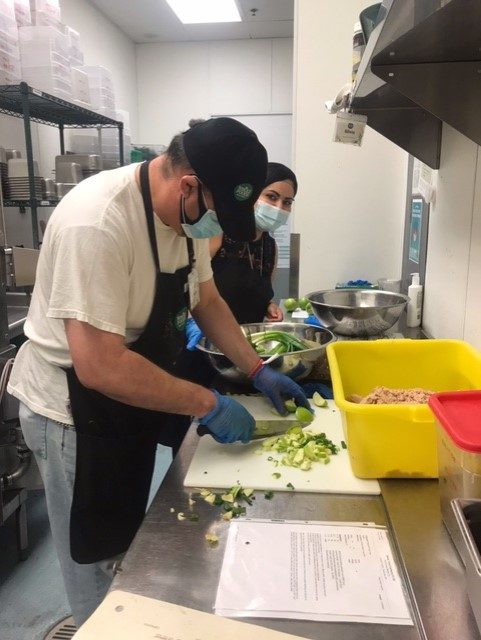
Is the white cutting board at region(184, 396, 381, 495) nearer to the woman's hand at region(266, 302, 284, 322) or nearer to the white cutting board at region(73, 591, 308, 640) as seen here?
the white cutting board at region(73, 591, 308, 640)

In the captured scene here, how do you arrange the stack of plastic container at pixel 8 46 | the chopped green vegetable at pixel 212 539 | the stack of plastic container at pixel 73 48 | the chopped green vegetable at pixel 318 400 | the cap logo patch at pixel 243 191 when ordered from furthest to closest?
the stack of plastic container at pixel 73 48, the stack of plastic container at pixel 8 46, the chopped green vegetable at pixel 318 400, the cap logo patch at pixel 243 191, the chopped green vegetable at pixel 212 539

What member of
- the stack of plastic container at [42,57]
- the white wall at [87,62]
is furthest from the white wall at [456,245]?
the white wall at [87,62]

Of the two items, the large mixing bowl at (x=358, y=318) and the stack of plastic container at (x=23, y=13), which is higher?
the stack of plastic container at (x=23, y=13)

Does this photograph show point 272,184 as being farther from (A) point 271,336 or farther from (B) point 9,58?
(B) point 9,58

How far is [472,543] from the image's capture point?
25.5 inches

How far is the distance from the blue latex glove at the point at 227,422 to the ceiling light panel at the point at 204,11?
12.7 ft

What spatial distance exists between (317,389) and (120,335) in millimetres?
688

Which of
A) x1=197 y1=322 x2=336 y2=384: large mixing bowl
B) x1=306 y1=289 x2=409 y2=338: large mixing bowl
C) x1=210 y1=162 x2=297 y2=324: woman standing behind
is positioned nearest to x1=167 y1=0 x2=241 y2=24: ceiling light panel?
x1=210 y1=162 x2=297 y2=324: woman standing behind

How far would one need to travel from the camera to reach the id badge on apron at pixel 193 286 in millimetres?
1322

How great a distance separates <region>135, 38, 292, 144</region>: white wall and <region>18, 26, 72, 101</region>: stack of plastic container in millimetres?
2083

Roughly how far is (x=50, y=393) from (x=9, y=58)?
2.47m

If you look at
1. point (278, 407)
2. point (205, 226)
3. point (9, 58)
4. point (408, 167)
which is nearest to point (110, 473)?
point (278, 407)

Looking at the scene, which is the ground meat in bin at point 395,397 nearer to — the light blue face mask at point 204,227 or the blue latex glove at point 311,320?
the light blue face mask at point 204,227

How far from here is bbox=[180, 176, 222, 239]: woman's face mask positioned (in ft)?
3.62
